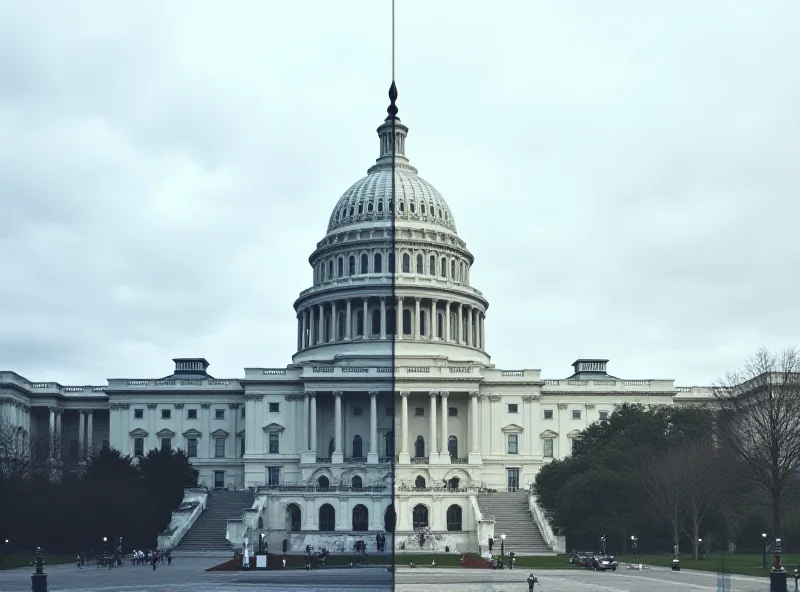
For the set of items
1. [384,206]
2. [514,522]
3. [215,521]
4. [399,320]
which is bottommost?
[514,522]

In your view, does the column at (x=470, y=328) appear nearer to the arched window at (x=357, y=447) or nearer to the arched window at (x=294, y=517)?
the arched window at (x=357, y=447)

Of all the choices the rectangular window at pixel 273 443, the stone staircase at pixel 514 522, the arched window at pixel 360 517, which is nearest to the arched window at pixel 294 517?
the arched window at pixel 360 517

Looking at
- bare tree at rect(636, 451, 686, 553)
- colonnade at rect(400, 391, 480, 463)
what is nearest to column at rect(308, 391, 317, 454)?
colonnade at rect(400, 391, 480, 463)

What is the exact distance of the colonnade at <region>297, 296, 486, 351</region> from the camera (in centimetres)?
14575

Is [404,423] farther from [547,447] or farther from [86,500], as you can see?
[86,500]

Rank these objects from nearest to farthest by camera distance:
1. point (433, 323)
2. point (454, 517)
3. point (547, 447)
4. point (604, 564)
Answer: point (604, 564), point (454, 517), point (547, 447), point (433, 323)

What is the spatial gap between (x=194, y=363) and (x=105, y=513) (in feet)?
212

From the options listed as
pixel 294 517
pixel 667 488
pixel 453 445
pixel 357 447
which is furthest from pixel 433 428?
pixel 667 488

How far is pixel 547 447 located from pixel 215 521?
1799 inches

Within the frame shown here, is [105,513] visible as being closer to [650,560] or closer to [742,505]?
[650,560]

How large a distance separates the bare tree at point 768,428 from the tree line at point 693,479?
137mm

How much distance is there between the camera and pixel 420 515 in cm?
11144

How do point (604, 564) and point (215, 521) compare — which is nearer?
point (604, 564)

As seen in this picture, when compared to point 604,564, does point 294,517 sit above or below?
above
